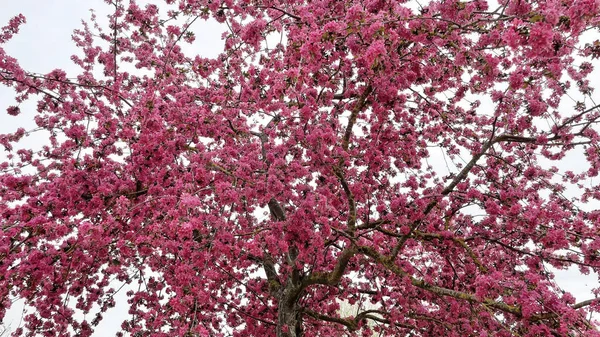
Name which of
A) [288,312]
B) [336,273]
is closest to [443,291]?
[336,273]

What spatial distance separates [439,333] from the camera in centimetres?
795

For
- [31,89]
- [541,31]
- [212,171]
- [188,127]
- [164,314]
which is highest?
[31,89]

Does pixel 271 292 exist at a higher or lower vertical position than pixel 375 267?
lower

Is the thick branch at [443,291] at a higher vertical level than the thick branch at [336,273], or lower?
lower

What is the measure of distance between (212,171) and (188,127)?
892 millimetres

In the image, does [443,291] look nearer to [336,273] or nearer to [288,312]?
[336,273]

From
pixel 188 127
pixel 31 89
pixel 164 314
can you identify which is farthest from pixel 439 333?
pixel 31 89

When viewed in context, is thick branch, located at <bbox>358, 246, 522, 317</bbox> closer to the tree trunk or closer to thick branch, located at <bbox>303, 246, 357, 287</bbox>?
thick branch, located at <bbox>303, 246, 357, 287</bbox>

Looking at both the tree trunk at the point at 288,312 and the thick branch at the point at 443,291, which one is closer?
the thick branch at the point at 443,291

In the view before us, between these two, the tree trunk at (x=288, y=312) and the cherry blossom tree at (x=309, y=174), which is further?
the tree trunk at (x=288, y=312)

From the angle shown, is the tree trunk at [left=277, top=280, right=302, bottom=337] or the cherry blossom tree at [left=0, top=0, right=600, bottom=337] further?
the tree trunk at [left=277, top=280, right=302, bottom=337]

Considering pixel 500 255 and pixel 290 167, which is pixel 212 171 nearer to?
pixel 290 167

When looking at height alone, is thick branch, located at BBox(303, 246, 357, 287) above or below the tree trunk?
above

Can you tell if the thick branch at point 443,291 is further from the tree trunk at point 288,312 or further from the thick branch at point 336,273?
the tree trunk at point 288,312
